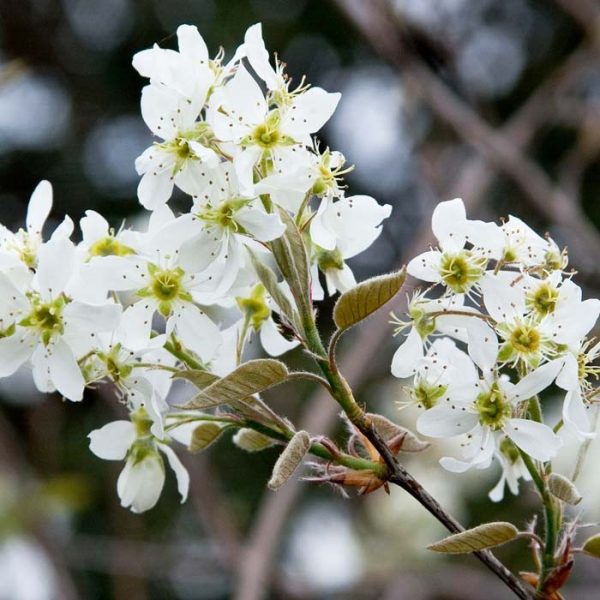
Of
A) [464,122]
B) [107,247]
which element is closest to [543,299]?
[107,247]

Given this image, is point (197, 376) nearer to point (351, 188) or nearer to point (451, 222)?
point (451, 222)

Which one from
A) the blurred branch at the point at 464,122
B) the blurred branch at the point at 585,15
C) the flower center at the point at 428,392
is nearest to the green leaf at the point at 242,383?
the flower center at the point at 428,392

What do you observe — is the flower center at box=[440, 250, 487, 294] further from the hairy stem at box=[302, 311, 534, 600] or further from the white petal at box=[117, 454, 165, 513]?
the white petal at box=[117, 454, 165, 513]

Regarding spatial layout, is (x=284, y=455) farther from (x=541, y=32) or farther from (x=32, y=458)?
(x=541, y=32)

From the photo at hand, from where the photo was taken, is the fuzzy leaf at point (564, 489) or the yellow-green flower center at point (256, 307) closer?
the fuzzy leaf at point (564, 489)

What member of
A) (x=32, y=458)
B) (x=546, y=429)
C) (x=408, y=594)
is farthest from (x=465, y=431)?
(x=32, y=458)

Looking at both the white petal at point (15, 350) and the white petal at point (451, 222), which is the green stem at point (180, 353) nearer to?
the white petal at point (15, 350)

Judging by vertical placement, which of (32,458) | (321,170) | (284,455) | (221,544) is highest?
(321,170)
